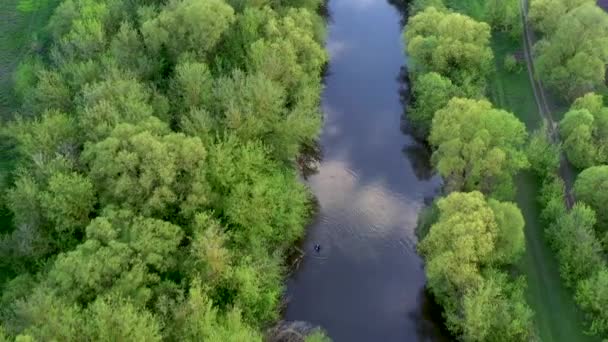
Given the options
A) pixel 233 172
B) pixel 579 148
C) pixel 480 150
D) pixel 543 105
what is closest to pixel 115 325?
pixel 233 172

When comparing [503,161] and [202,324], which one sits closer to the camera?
[202,324]

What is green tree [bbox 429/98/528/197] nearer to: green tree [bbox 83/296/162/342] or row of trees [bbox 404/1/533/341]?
row of trees [bbox 404/1/533/341]

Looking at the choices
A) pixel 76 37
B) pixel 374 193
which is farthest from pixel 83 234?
pixel 374 193

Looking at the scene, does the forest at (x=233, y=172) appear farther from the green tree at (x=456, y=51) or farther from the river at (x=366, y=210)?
the river at (x=366, y=210)

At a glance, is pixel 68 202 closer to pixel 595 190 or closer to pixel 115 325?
pixel 115 325

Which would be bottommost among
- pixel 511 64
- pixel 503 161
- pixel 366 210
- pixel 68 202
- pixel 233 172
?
pixel 366 210

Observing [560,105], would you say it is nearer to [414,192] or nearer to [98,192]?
[414,192]

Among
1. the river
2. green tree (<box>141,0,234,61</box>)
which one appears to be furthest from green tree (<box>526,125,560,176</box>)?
green tree (<box>141,0,234,61</box>)
